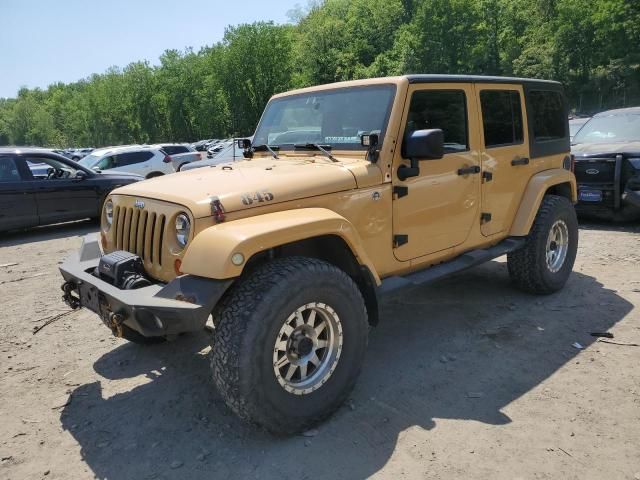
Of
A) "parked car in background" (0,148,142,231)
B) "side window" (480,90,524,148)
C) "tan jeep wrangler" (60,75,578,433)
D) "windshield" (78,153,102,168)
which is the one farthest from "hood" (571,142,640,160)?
"windshield" (78,153,102,168)

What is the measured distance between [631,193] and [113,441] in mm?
7512

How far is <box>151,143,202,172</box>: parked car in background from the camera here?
16859 mm

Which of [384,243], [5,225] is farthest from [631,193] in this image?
[5,225]

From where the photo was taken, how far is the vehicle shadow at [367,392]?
111 inches

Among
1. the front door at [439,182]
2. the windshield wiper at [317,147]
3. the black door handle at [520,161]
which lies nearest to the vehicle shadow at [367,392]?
the front door at [439,182]

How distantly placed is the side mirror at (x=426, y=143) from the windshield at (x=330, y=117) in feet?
0.76

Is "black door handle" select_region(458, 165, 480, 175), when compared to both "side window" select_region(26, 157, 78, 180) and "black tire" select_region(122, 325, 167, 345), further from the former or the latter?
"side window" select_region(26, 157, 78, 180)

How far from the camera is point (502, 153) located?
4.49 meters

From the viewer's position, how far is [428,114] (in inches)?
153

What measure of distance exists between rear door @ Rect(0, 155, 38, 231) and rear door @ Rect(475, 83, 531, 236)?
8.46 m

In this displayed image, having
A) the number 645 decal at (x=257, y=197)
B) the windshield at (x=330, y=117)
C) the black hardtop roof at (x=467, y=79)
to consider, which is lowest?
the number 645 decal at (x=257, y=197)

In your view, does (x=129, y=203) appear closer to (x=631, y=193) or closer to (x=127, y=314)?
(x=127, y=314)

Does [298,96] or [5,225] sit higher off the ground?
[298,96]

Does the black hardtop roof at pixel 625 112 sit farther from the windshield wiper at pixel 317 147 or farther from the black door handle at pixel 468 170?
the windshield wiper at pixel 317 147
